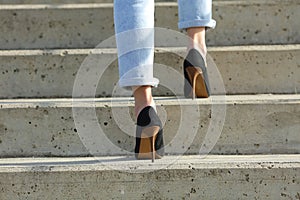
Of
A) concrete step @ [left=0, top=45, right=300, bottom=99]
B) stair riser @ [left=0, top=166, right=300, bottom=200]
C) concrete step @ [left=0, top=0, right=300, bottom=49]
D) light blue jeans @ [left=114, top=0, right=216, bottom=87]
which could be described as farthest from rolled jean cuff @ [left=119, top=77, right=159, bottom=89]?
concrete step @ [left=0, top=0, right=300, bottom=49]

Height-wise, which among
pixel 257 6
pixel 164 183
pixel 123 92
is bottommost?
pixel 164 183

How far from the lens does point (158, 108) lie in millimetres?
2312

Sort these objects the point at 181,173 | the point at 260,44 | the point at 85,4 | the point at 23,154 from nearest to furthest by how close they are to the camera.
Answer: the point at 181,173, the point at 23,154, the point at 260,44, the point at 85,4

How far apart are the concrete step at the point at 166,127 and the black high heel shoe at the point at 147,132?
0.17 m

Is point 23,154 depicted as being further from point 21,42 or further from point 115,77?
point 21,42

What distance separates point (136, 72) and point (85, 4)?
1041 millimetres

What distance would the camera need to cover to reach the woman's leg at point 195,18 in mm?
2299

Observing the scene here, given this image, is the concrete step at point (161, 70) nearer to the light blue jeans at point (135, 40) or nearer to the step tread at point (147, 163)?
the step tread at point (147, 163)

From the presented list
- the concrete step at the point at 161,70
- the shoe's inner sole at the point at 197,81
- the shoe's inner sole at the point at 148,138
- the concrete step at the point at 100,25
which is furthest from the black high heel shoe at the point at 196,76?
the concrete step at the point at 100,25

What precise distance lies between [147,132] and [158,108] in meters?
0.24

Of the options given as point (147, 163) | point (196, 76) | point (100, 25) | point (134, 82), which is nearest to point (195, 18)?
point (196, 76)

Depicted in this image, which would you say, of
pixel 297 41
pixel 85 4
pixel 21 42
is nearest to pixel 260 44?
pixel 297 41

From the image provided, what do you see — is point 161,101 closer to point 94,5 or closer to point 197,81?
point 197,81

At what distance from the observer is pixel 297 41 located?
110 inches
